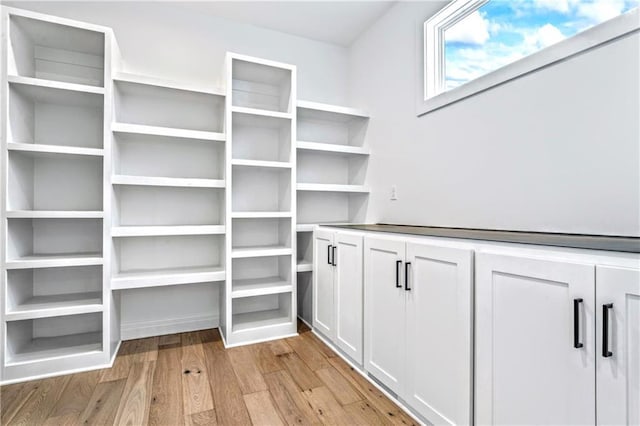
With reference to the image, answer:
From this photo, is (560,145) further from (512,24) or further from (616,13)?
(512,24)

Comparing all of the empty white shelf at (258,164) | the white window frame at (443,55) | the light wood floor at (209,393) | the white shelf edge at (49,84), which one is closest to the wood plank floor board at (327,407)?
the light wood floor at (209,393)

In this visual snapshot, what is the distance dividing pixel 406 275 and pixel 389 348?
0.45 meters

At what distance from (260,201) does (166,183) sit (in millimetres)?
839

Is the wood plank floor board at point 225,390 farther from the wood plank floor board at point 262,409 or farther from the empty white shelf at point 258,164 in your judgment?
the empty white shelf at point 258,164

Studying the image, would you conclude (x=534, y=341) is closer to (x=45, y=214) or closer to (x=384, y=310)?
(x=384, y=310)

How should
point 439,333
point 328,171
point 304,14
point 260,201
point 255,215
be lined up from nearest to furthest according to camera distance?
1. point 439,333
2. point 255,215
3. point 304,14
4. point 260,201
5. point 328,171

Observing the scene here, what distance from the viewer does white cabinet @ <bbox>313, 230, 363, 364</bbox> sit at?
200 centimetres

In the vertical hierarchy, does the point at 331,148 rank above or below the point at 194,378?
above

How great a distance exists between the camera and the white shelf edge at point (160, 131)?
7.14 ft

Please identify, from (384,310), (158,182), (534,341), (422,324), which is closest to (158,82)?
(158,182)

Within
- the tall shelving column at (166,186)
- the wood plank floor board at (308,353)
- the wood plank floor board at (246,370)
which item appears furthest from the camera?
the tall shelving column at (166,186)

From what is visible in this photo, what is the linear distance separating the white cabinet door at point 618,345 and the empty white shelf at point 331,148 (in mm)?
2169

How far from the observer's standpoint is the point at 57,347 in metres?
2.13

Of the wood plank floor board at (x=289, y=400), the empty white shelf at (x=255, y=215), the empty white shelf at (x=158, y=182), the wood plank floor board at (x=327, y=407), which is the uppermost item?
the empty white shelf at (x=158, y=182)
